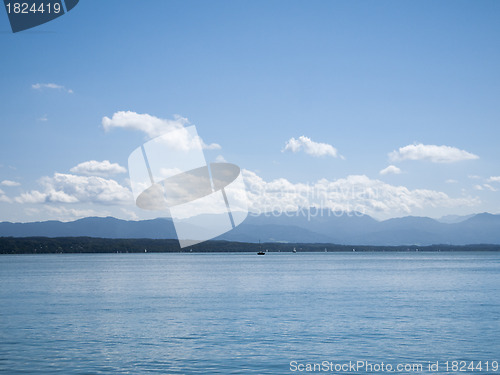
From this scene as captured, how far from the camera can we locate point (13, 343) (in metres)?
33.4

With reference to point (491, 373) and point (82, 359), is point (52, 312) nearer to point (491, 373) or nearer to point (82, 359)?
point (82, 359)

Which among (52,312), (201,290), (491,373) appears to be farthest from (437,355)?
(201,290)

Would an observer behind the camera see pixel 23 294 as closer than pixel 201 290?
Yes

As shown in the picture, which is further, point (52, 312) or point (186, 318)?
point (52, 312)

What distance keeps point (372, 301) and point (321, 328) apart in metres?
21.5

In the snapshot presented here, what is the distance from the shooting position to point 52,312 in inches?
1950

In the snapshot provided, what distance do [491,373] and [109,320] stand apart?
97.5 feet

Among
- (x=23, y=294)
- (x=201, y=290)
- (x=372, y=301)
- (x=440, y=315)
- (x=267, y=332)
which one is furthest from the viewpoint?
(x=201, y=290)

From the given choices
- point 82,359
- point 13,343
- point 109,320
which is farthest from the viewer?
point 109,320

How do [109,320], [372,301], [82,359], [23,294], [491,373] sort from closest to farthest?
[491,373] < [82,359] < [109,320] < [372,301] < [23,294]

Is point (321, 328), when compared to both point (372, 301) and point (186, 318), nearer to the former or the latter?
point (186, 318)

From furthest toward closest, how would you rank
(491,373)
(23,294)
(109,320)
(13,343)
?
(23,294), (109,320), (13,343), (491,373)

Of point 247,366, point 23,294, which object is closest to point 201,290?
point 23,294

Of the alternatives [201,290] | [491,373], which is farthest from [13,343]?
[201,290]
